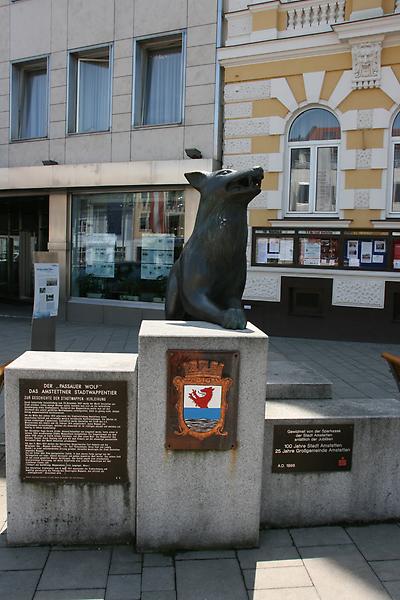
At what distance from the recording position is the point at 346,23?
9797 mm

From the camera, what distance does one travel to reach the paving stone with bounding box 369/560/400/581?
2898 millimetres

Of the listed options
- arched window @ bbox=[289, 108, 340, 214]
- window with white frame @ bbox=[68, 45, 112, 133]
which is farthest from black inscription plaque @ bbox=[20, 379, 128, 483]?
window with white frame @ bbox=[68, 45, 112, 133]

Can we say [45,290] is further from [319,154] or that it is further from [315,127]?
[315,127]

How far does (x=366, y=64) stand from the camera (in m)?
9.93

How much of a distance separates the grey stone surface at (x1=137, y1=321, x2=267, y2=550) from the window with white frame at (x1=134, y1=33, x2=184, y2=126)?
32.3 feet

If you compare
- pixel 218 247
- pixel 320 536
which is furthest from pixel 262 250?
pixel 320 536

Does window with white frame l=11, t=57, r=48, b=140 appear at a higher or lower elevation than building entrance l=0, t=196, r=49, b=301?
higher

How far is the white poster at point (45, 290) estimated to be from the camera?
702 cm

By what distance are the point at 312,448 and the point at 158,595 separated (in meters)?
1.31

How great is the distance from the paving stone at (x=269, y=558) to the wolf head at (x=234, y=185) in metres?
2.33

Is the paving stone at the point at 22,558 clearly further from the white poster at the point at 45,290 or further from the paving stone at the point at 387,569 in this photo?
the white poster at the point at 45,290

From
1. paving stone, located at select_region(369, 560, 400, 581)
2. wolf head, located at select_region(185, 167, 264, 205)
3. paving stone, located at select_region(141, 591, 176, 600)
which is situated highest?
wolf head, located at select_region(185, 167, 264, 205)

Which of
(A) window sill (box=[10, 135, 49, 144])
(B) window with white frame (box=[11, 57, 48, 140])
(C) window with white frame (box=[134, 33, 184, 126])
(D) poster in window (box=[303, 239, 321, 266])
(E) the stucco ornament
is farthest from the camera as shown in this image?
(B) window with white frame (box=[11, 57, 48, 140])

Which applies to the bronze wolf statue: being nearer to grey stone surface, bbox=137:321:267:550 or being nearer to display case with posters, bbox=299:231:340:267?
grey stone surface, bbox=137:321:267:550
